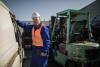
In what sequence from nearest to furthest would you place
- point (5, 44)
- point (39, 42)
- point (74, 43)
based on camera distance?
point (5, 44)
point (39, 42)
point (74, 43)

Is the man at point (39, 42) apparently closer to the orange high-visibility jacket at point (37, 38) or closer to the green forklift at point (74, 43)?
the orange high-visibility jacket at point (37, 38)

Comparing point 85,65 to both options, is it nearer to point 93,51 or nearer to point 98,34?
point 93,51

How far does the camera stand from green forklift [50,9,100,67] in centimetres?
784

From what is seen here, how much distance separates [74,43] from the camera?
8359mm

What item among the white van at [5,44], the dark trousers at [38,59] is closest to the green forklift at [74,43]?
the dark trousers at [38,59]

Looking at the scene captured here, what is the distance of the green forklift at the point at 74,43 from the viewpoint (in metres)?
7.84

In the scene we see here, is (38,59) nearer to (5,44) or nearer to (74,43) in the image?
(74,43)

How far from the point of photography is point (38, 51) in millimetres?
6352

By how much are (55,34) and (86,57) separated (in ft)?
12.7

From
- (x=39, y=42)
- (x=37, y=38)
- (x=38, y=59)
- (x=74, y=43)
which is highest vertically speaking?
(x=37, y=38)

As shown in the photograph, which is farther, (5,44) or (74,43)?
(74,43)

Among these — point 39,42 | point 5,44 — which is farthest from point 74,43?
point 5,44

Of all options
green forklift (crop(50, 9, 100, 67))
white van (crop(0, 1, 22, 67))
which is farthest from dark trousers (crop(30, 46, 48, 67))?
white van (crop(0, 1, 22, 67))

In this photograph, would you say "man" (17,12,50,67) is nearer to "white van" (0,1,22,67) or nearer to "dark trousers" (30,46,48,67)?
"dark trousers" (30,46,48,67)
